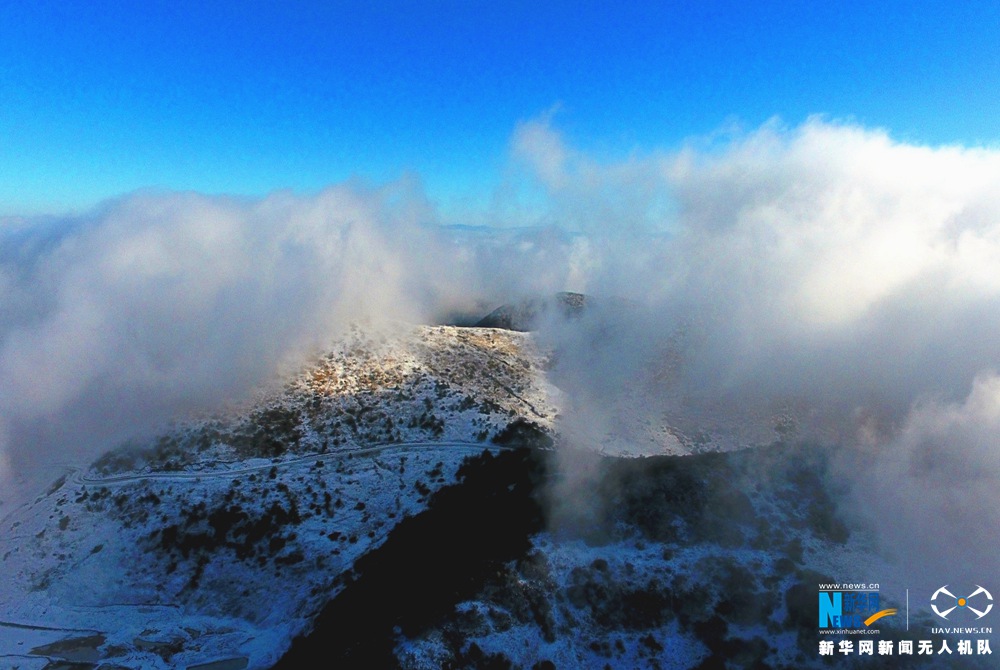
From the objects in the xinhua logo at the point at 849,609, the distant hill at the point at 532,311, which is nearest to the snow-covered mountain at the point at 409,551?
the xinhua logo at the point at 849,609

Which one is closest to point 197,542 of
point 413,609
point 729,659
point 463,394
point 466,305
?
point 413,609

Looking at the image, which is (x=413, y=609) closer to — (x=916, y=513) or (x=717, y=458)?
(x=717, y=458)

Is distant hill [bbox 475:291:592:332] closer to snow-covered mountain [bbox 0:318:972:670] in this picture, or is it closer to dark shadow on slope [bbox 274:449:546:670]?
snow-covered mountain [bbox 0:318:972:670]

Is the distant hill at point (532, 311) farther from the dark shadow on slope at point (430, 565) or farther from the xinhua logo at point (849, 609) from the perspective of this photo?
the xinhua logo at point (849, 609)

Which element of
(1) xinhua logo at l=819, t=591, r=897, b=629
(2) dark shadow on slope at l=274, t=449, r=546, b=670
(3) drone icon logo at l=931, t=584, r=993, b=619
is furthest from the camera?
(3) drone icon logo at l=931, t=584, r=993, b=619

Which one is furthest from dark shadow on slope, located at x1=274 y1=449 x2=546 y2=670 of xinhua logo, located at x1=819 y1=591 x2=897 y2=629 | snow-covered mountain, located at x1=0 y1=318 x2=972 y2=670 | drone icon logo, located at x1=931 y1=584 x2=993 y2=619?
drone icon logo, located at x1=931 y1=584 x2=993 y2=619

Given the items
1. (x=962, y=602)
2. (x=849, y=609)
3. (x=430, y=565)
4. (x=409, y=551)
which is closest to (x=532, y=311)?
(x=409, y=551)
